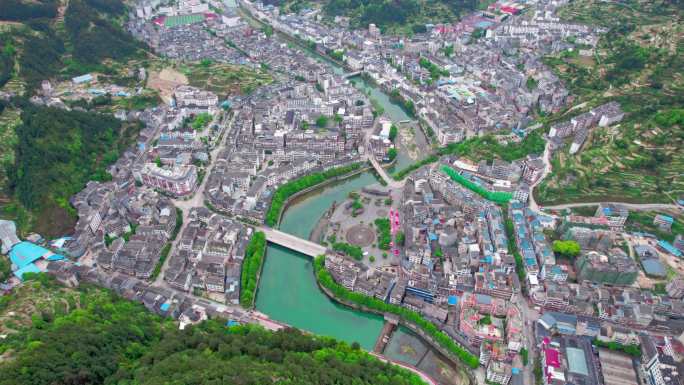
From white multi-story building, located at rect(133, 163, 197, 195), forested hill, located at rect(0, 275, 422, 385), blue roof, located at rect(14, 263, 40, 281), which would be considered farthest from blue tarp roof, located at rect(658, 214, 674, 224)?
blue roof, located at rect(14, 263, 40, 281)

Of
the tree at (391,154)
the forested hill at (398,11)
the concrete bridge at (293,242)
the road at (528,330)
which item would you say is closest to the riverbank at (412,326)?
the concrete bridge at (293,242)

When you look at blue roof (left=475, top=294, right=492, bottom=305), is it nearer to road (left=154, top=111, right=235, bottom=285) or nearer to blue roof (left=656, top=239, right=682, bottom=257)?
blue roof (left=656, top=239, right=682, bottom=257)

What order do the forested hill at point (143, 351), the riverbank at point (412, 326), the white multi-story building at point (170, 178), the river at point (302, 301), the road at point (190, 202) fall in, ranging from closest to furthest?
the forested hill at point (143, 351) < the riverbank at point (412, 326) < the river at point (302, 301) < the road at point (190, 202) < the white multi-story building at point (170, 178)

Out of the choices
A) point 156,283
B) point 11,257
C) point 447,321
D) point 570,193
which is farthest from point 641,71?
point 11,257

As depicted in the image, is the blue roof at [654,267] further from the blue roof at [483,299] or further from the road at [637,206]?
the blue roof at [483,299]

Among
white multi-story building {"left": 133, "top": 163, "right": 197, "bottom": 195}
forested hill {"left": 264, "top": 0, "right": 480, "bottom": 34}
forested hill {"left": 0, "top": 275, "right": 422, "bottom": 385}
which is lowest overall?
forested hill {"left": 0, "top": 275, "right": 422, "bottom": 385}

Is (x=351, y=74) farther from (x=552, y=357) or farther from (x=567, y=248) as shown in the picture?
(x=552, y=357)
